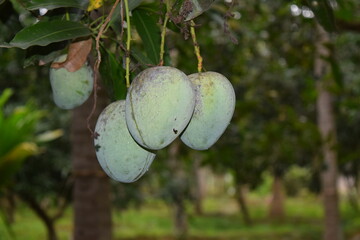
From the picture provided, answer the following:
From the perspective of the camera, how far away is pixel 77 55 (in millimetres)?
825

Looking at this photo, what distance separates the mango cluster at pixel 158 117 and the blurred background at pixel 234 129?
99mm

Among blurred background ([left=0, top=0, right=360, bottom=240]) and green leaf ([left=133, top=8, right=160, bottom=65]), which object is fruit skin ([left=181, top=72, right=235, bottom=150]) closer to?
blurred background ([left=0, top=0, right=360, bottom=240])

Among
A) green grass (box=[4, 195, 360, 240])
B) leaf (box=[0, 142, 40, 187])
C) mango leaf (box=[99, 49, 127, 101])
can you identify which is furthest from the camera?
green grass (box=[4, 195, 360, 240])

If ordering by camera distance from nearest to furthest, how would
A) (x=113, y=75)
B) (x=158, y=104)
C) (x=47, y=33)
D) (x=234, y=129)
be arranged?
(x=158, y=104)
(x=47, y=33)
(x=113, y=75)
(x=234, y=129)

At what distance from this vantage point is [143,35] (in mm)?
935

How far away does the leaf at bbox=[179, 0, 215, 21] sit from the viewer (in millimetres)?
651

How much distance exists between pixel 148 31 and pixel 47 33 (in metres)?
0.25

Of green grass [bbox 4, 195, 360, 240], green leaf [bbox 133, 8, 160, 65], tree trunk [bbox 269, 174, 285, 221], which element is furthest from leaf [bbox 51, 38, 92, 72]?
tree trunk [bbox 269, 174, 285, 221]

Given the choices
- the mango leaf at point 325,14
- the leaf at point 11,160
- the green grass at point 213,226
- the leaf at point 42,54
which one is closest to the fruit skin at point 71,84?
the leaf at point 42,54

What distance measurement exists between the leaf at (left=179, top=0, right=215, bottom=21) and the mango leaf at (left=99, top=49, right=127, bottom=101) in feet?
0.68

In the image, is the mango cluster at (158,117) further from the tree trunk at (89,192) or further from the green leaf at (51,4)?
the tree trunk at (89,192)

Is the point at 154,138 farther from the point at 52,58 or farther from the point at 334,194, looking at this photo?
the point at 334,194

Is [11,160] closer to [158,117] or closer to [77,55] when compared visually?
[77,55]

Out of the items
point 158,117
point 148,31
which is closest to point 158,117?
point 158,117
